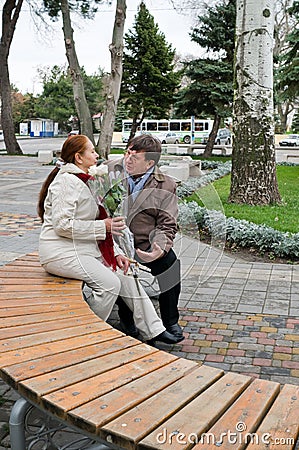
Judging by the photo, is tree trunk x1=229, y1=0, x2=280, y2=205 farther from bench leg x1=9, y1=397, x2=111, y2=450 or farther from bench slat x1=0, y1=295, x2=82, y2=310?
bench leg x1=9, y1=397, x2=111, y2=450

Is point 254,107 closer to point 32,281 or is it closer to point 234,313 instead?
point 234,313

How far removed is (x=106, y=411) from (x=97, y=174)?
6.57ft

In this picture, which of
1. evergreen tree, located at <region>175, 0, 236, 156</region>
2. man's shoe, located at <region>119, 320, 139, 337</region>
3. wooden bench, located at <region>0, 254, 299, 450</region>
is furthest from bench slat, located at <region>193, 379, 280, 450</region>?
evergreen tree, located at <region>175, 0, 236, 156</region>

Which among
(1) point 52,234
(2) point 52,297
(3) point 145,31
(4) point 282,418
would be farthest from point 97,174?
(3) point 145,31

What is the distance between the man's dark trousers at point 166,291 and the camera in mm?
4375

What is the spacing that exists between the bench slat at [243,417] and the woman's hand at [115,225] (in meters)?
1.72

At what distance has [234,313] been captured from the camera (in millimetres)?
5055

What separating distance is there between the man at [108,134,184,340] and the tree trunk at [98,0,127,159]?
43.9 ft

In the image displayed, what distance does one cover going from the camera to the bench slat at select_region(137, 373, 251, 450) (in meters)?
2.04

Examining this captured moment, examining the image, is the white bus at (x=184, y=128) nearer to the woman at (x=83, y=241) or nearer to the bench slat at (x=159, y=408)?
the woman at (x=83, y=241)

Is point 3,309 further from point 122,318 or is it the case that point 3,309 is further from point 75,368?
point 122,318

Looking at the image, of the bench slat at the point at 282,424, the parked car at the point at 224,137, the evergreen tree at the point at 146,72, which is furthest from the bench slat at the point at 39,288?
the parked car at the point at 224,137

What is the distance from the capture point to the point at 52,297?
3705mm

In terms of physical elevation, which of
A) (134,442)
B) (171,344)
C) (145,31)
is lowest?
(171,344)
